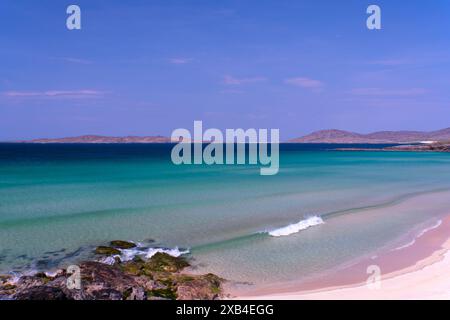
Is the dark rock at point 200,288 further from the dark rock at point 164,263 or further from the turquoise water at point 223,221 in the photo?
the dark rock at point 164,263

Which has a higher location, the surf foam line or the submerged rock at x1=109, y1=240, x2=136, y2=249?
the submerged rock at x1=109, y1=240, x2=136, y2=249

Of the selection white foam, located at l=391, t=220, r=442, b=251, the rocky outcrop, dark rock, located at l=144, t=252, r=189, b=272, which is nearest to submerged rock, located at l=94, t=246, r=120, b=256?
the rocky outcrop

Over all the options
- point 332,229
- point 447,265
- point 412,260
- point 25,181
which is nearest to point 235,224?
point 332,229

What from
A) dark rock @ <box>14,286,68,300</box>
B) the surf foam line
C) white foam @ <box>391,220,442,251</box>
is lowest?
the surf foam line

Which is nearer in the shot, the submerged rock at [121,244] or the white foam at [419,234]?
the white foam at [419,234]

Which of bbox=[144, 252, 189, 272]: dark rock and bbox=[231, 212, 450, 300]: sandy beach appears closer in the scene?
bbox=[231, 212, 450, 300]: sandy beach

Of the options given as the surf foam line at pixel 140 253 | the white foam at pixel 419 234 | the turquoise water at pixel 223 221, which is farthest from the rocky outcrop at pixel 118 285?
the white foam at pixel 419 234

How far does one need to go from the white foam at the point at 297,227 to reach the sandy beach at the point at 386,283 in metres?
4.86

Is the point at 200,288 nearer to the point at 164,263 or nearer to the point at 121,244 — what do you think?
the point at 164,263

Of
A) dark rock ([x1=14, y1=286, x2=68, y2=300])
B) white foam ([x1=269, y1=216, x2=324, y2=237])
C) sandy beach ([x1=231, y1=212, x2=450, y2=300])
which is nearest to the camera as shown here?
dark rock ([x1=14, y1=286, x2=68, y2=300])

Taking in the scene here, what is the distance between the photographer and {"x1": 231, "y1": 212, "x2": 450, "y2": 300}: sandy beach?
33.8 feet

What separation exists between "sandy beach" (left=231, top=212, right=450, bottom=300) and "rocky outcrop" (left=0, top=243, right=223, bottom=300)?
1.26 metres

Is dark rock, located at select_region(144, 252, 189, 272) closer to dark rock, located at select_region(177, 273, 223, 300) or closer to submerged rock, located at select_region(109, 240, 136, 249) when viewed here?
dark rock, located at select_region(177, 273, 223, 300)

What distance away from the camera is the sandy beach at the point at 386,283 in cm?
1029
